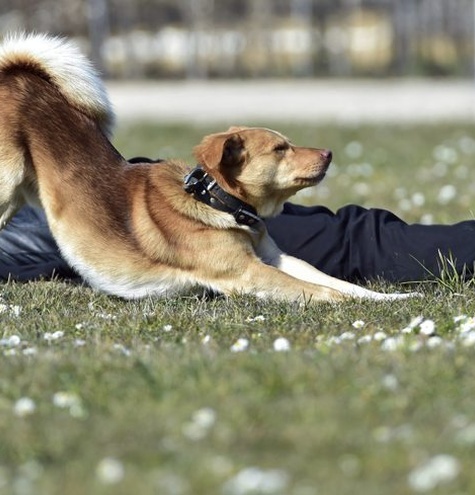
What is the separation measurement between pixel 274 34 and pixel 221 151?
21.2 metres

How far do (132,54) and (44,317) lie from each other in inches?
840

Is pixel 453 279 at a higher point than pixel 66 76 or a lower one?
lower

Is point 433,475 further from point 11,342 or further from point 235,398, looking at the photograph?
point 11,342

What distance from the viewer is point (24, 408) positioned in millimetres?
3811

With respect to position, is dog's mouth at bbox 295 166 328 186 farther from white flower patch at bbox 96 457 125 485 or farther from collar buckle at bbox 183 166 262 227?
white flower patch at bbox 96 457 125 485

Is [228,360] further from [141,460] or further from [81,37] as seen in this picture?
[81,37]

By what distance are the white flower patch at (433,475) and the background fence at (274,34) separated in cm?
2334

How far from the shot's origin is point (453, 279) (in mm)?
6113

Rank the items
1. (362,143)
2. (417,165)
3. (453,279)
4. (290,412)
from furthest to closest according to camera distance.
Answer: (362,143)
(417,165)
(453,279)
(290,412)

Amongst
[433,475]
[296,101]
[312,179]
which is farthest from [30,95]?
[296,101]

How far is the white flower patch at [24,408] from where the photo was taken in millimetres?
3797

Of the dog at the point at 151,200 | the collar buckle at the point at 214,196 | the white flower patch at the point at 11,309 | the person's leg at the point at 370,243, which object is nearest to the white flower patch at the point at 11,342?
the white flower patch at the point at 11,309

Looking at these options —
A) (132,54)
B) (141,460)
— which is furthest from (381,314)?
(132,54)

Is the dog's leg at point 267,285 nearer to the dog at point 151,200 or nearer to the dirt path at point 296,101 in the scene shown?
the dog at point 151,200
